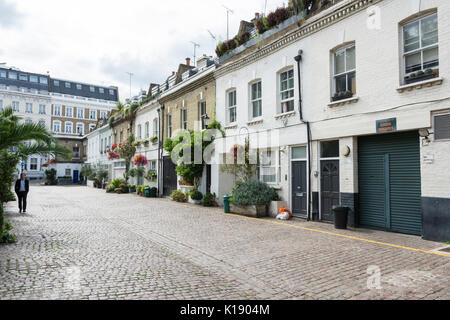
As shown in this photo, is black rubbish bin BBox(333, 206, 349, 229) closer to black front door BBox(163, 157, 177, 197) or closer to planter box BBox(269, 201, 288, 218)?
planter box BBox(269, 201, 288, 218)

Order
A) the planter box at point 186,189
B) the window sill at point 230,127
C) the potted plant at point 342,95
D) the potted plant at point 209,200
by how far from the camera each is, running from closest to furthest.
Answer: the potted plant at point 342,95, the window sill at point 230,127, the potted plant at point 209,200, the planter box at point 186,189

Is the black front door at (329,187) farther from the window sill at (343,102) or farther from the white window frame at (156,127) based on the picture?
the white window frame at (156,127)

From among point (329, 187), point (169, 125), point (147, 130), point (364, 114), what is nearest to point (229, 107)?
point (329, 187)

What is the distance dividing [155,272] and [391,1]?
31.9 feet

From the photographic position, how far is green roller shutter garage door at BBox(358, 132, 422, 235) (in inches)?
349

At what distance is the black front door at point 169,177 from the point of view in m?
21.5

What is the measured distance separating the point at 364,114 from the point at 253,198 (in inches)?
204

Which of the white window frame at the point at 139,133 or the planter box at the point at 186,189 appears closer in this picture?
the planter box at the point at 186,189

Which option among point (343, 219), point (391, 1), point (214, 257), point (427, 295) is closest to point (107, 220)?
point (214, 257)

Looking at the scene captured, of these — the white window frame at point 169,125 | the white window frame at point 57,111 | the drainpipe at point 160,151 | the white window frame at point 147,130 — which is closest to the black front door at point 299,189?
the white window frame at point 169,125

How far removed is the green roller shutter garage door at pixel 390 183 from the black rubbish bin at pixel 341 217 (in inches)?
30.3

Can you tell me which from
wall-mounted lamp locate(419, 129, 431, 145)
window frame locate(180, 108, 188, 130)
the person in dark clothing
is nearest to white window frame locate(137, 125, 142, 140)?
window frame locate(180, 108, 188, 130)

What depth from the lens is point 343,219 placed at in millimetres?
9859
